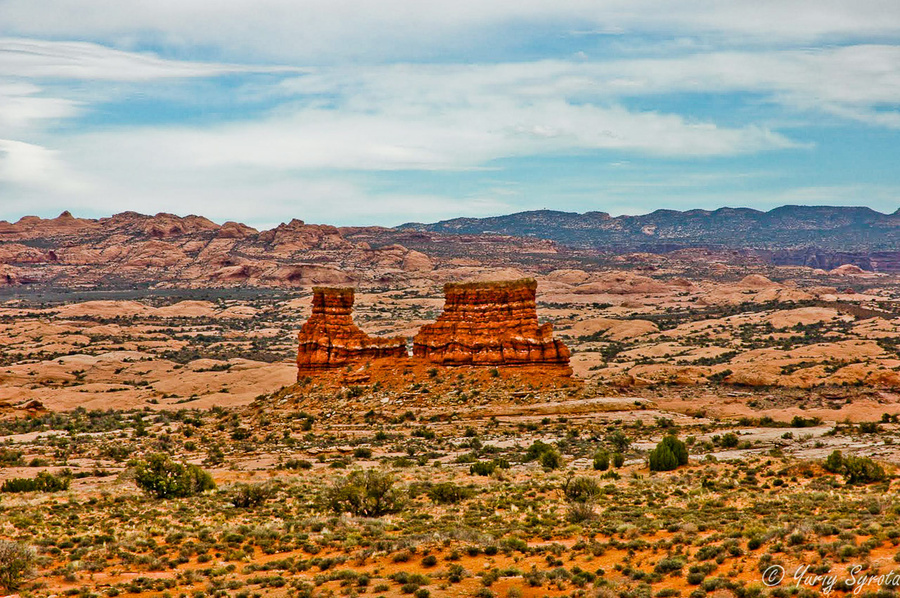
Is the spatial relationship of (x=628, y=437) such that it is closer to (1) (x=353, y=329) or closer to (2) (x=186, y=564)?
(1) (x=353, y=329)

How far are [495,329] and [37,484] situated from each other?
83.9 feet

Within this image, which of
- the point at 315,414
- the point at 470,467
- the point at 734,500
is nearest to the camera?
the point at 734,500

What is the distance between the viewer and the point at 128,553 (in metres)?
19.9

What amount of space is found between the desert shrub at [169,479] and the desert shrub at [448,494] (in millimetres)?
8833

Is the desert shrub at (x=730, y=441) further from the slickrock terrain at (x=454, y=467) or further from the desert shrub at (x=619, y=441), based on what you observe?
the desert shrub at (x=619, y=441)

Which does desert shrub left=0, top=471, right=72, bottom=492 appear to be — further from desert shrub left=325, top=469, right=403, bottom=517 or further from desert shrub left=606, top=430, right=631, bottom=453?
desert shrub left=606, top=430, right=631, bottom=453

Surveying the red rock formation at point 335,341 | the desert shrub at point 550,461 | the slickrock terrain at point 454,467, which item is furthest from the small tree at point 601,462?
the red rock formation at point 335,341

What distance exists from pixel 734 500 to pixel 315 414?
26529mm

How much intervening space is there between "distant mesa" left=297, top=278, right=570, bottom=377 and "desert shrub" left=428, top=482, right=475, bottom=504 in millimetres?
21838

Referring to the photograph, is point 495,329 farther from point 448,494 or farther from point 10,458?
point 10,458

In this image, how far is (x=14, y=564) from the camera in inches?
693

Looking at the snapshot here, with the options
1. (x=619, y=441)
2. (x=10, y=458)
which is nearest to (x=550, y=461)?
(x=619, y=441)

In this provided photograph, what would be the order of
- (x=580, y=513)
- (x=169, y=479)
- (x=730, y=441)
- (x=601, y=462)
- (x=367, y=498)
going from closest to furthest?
(x=580, y=513) → (x=367, y=498) → (x=169, y=479) → (x=601, y=462) → (x=730, y=441)

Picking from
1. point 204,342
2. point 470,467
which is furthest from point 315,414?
point 204,342
